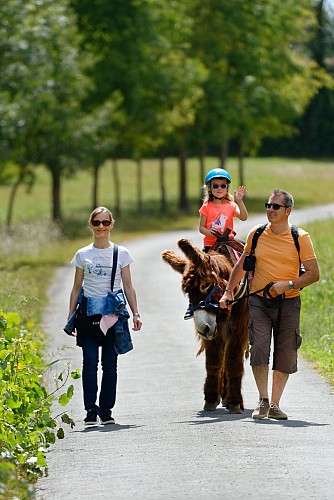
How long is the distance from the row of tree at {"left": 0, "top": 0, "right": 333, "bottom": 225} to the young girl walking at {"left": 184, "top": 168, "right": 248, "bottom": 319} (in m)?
19.0

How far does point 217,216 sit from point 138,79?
36943 millimetres

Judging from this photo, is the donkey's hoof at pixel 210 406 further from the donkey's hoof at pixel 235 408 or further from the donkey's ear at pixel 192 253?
the donkey's ear at pixel 192 253

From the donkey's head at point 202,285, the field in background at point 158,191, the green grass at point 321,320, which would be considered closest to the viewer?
the donkey's head at point 202,285

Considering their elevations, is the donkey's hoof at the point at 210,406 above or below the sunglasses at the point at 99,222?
below

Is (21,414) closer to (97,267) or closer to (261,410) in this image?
(97,267)

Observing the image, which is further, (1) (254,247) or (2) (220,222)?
(2) (220,222)

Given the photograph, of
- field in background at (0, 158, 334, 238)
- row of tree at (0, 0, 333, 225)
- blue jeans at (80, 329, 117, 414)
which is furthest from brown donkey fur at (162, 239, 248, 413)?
field in background at (0, 158, 334, 238)

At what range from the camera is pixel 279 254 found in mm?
10820

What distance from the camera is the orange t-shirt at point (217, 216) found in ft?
40.4

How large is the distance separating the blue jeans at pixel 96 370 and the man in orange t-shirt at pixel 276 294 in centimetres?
108

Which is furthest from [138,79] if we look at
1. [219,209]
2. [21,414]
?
[21,414]

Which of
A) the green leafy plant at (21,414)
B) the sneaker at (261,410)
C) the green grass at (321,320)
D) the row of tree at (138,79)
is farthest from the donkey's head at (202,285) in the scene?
the row of tree at (138,79)

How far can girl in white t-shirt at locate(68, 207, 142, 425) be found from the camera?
11.1 meters

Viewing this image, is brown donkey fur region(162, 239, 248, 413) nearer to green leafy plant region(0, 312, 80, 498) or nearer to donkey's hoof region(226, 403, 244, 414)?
donkey's hoof region(226, 403, 244, 414)
